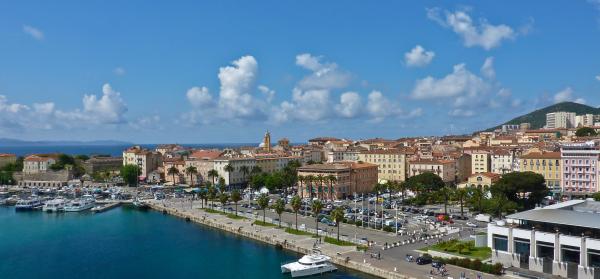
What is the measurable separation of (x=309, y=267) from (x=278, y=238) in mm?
11889

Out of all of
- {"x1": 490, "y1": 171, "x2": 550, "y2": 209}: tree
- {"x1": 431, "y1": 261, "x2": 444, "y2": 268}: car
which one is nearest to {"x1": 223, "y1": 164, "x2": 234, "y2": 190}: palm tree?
{"x1": 490, "y1": 171, "x2": 550, "y2": 209}: tree

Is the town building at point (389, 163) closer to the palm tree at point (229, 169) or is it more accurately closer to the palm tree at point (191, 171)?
the palm tree at point (229, 169)

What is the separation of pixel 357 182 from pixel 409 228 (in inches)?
1237

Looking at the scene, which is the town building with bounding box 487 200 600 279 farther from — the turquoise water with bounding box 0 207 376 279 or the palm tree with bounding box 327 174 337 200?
the palm tree with bounding box 327 174 337 200

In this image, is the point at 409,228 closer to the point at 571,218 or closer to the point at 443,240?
the point at 443,240

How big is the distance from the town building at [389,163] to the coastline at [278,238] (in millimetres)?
39107

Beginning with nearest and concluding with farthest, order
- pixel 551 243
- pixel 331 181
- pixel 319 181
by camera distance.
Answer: pixel 551 243 → pixel 331 181 → pixel 319 181

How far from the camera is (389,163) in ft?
328

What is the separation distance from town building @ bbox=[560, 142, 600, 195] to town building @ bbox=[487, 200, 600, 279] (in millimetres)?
39551

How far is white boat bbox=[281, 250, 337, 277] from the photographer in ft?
135

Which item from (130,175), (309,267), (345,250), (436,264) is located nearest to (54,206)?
(130,175)

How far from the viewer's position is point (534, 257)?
36219mm

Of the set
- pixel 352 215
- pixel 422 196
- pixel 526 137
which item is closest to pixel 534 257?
pixel 352 215

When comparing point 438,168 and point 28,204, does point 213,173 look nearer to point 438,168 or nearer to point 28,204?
point 28,204
